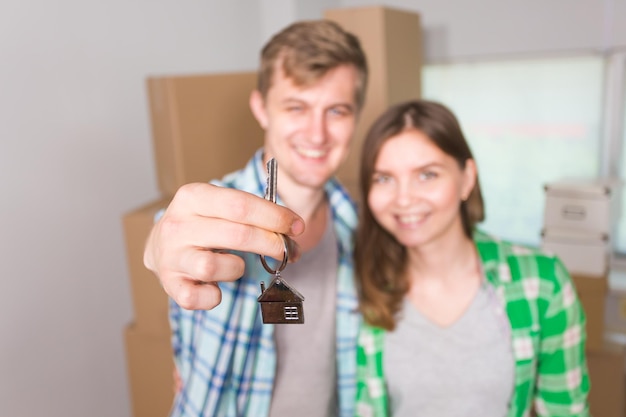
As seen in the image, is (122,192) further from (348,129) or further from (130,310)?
(348,129)

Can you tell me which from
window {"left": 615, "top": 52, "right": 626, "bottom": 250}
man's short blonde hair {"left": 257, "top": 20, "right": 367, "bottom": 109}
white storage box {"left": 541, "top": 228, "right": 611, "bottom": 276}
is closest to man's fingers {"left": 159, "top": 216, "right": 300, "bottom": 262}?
man's short blonde hair {"left": 257, "top": 20, "right": 367, "bottom": 109}

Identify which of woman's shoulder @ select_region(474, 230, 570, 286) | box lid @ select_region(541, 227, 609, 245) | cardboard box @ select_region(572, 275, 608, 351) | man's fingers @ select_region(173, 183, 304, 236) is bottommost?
cardboard box @ select_region(572, 275, 608, 351)

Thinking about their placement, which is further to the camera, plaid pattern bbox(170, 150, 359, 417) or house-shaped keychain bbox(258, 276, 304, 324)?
plaid pattern bbox(170, 150, 359, 417)

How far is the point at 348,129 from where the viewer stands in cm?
114

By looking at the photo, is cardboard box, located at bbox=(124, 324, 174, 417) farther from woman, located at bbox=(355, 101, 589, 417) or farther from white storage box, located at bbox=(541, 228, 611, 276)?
white storage box, located at bbox=(541, 228, 611, 276)

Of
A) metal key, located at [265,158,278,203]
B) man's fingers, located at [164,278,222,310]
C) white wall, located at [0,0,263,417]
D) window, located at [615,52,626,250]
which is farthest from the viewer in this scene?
window, located at [615,52,626,250]

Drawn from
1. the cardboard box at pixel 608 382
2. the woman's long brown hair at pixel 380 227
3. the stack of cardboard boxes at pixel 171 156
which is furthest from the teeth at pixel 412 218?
the cardboard box at pixel 608 382

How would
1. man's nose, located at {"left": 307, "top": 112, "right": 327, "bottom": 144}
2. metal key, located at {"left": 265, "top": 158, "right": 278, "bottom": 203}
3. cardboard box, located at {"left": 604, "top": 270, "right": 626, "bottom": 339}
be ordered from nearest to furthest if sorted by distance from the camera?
metal key, located at {"left": 265, "top": 158, "right": 278, "bottom": 203} < man's nose, located at {"left": 307, "top": 112, "right": 327, "bottom": 144} < cardboard box, located at {"left": 604, "top": 270, "right": 626, "bottom": 339}

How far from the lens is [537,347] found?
3.74 ft

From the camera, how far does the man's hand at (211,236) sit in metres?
0.46

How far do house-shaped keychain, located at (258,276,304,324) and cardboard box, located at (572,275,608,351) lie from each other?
1800 mm

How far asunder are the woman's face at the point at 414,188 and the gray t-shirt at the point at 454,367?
180 mm

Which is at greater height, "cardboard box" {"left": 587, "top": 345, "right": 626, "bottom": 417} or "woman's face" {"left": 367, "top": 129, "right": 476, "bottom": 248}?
"woman's face" {"left": 367, "top": 129, "right": 476, "bottom": 248}

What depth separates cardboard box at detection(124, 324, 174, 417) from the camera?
1450 mm
